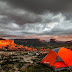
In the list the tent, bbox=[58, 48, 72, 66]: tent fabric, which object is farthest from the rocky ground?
bbox=[58, 48, 72, 66]: tent fabric

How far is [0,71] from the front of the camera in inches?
328

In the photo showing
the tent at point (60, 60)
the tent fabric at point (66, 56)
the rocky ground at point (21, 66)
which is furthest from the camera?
the tent fabric at point (66, 56)

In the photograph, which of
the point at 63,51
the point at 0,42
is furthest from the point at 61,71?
the point at 0,42

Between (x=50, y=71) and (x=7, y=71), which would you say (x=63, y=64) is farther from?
(x=7, y=71)

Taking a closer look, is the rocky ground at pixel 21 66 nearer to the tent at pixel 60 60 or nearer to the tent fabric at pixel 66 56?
the tent at pixel 60 60

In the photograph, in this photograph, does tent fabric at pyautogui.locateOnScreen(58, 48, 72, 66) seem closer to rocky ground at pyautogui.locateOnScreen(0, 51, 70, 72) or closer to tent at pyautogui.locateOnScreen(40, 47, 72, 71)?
tent at pyautogui.locateOnScreen(40, 47, 72, 71)

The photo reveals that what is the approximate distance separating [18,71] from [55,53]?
491cm

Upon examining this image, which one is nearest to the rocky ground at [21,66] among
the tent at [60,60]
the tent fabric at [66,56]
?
the tent at [60,60]

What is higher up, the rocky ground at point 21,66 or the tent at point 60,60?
the tent at point 60,60

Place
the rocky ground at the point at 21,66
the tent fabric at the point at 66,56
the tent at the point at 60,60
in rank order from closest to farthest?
the rocky ground at the point at 21,66, the tent at the point at 60,60, the tent fabric at the point at 66,56

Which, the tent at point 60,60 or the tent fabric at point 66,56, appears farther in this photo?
the tent fabric at point 66,56

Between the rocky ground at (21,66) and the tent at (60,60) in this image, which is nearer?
the rocky ground at (21,66)

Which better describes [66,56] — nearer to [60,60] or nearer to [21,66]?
[60,60]

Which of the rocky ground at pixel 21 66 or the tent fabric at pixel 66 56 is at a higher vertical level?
the tent fabric at pixel 66 56
